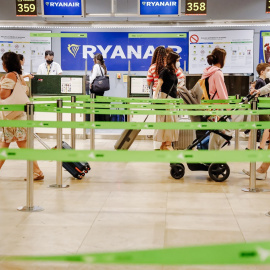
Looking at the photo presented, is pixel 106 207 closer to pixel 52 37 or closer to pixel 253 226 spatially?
pixel 253 226

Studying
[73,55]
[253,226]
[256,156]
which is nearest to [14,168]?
[253,226]

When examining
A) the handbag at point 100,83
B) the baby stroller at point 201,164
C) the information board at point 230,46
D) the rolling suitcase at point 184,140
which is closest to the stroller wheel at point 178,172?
the baby stroller at point 201,164

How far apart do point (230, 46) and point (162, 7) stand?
360 centimetres

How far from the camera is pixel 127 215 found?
4.48m

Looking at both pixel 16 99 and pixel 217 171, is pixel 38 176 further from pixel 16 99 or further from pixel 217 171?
pixel 217 171

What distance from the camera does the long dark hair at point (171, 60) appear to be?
275 inches

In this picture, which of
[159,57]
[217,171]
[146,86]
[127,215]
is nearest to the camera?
[127,215]

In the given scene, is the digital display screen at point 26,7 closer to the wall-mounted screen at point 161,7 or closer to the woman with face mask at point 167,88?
the wall-mounted screen at point 161,7

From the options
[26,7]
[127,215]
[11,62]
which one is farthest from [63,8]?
[127,215]

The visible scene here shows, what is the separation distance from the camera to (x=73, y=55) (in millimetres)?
14531

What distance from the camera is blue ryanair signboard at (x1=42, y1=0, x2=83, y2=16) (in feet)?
36.9

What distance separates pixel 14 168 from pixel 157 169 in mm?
1948

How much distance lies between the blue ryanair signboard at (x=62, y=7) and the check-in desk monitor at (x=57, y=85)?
1717 mm

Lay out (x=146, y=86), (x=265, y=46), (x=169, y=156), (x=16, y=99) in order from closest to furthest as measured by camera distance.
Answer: (x=169, y=156) → (x=16, y=99) → (x=146, y=86) → (x=265, y=46)
